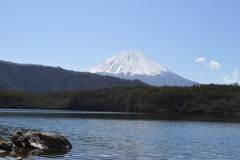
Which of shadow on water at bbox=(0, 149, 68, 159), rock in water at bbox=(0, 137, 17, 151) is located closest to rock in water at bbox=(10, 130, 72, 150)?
shadow on water at bbox=(0, 149, 68, 159)

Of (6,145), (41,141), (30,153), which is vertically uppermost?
(41,141)

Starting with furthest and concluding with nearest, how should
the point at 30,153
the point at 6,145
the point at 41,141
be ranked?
the point at 41,141, the point at 6,145, the point at 30,153

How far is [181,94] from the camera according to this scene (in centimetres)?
17938

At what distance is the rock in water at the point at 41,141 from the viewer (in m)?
35.9

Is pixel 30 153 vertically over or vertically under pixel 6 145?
under

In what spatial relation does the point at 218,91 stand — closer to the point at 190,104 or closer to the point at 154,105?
the point at 190,104

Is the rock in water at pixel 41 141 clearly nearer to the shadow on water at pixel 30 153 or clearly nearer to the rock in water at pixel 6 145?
the shadow on water at pixel 30 153

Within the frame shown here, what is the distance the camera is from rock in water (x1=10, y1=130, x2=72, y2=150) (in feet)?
118

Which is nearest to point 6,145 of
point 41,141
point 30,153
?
point 30,153

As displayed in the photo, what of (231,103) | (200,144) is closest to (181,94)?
(231,103)

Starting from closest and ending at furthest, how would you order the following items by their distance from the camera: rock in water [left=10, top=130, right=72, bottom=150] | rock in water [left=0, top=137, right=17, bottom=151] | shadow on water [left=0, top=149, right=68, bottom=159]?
shadow on water [left=0, top=149, right=68, bottom=159] < rock in water [left=0, top=137, right=17, bottom=151] < rock in water [left=10, top=130, right=72, bottom=150]

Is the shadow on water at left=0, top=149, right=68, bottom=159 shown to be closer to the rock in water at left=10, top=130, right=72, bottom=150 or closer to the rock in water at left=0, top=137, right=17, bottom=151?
the rock in water at left=0, top=137, right=17, bottom=151

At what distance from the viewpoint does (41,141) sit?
120 ft

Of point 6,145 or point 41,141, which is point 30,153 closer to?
point 6,145
